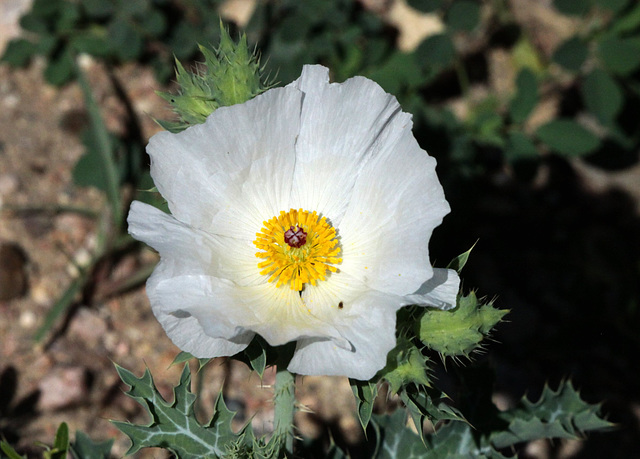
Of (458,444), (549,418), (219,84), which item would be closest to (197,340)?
(219,84)

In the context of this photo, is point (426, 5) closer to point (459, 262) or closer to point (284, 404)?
point (459, 262)

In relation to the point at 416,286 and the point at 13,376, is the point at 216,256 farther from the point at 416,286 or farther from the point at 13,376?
the point at 13,376

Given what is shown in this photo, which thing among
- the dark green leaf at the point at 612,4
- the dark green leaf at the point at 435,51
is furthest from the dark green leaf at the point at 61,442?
the dark green leaf at the point at 612,4

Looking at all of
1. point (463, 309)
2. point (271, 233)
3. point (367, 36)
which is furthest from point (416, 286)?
point (367, 36)

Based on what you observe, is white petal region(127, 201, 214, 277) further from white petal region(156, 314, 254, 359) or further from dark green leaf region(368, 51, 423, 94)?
dark green leaf region(368, 51, 423, 94)

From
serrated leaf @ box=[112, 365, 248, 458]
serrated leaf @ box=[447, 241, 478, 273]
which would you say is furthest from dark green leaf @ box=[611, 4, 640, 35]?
serrated leaf @ box=[112, 365, 248, 458]

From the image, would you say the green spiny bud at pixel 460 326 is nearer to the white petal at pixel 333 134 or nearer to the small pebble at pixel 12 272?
the white petal at pixel 333 134
